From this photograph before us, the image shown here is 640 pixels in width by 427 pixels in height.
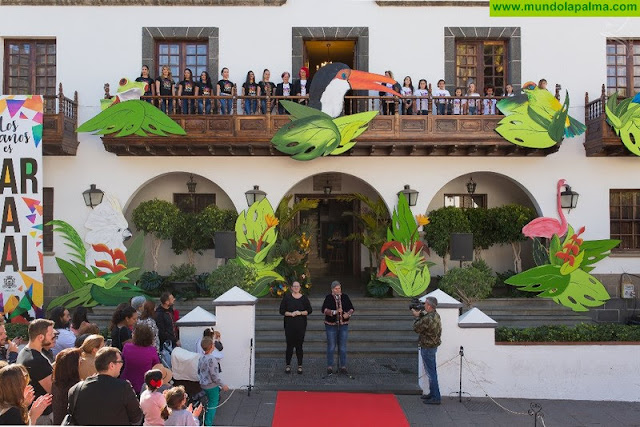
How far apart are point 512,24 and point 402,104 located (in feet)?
12.4

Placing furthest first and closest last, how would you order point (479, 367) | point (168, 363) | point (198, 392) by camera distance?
point (479, 367) < point (168, 363) < point (198, 392)

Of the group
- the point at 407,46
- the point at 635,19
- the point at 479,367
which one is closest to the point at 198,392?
the point at 479,367

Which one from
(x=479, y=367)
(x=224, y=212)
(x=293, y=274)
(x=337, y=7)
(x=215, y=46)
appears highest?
(x=337, y=7)

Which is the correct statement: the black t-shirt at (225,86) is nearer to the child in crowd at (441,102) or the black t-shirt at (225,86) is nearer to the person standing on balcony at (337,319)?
the child in crowd at (441,102)

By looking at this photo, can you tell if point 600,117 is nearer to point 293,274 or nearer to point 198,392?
point 293,274

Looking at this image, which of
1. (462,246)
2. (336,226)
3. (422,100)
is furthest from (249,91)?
(462,246)

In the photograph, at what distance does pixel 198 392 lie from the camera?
7.79 m

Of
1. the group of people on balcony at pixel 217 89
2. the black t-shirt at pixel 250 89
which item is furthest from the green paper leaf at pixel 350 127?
the black t-shirt at pixel 250 89

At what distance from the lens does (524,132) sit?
1483cm

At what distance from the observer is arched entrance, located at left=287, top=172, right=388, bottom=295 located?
58.1ft

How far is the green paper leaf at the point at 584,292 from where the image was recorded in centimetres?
1506

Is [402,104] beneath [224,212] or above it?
above

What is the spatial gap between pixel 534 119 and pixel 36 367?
12.7 m

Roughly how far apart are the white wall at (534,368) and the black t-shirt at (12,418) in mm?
7295
